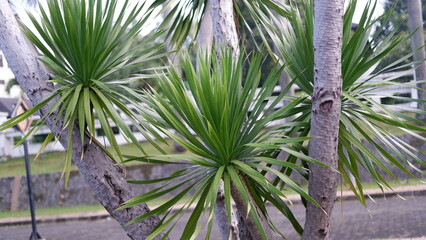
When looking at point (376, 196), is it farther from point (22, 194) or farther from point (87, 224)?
point (22, 194)

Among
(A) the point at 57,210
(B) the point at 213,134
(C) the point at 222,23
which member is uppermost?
(C) the point at 222,23

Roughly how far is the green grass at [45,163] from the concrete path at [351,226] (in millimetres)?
6031

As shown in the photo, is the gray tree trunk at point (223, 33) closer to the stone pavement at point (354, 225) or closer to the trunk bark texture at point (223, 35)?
the trunk bark texture at point (223, 35)

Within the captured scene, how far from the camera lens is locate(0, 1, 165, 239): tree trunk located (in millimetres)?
4422

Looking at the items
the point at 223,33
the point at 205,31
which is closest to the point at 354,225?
the point at 205,31

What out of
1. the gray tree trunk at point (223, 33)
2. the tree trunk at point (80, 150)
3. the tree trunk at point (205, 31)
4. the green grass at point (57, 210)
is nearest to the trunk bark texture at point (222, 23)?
the gray tree trunk at point (223, 33)

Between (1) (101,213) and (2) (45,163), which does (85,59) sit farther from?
(2) (45,163)

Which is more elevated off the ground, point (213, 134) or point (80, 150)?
point (213, 134)

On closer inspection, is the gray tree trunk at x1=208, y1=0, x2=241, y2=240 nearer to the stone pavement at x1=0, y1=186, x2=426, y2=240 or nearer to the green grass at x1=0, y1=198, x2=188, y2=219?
the stone pavement at x1=0, y1=186, x2=426, y2=240

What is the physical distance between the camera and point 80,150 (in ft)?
14.8

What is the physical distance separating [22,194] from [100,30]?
1587cm

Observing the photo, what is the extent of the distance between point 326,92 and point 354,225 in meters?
6.85

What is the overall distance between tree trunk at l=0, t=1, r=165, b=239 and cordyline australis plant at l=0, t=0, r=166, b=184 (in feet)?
0.26

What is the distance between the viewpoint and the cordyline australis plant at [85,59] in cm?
444
